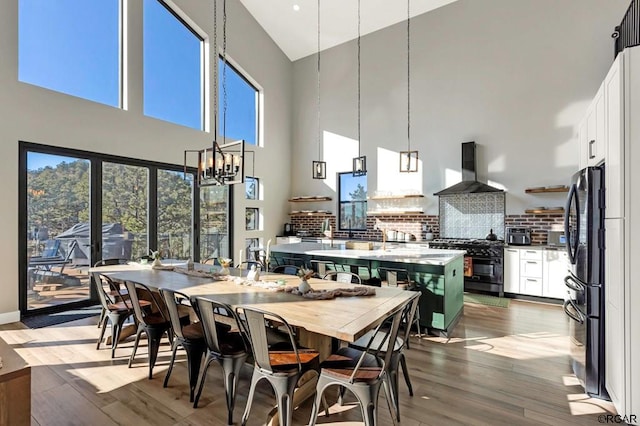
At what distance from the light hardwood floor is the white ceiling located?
6169mm

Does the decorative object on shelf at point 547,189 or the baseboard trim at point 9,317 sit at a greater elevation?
the decorative object on shelf at point 547,189

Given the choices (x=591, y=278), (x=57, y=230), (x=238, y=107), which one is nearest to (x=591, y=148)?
(x=591, y=278)

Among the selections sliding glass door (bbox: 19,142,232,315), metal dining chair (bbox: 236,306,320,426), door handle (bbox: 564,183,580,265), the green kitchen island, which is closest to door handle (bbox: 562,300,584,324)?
door handle (bbox: 564,183,580,265)

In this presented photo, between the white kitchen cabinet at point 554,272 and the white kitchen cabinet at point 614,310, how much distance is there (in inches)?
118

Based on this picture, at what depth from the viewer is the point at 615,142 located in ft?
7.04

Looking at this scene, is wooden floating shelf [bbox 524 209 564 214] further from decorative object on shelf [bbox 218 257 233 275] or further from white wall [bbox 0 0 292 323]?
white wall [bbox 0 0 292 323]

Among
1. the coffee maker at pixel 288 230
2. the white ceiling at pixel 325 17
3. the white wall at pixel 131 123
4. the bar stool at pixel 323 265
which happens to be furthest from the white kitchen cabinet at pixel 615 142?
the coffee maker at pixel 288 230

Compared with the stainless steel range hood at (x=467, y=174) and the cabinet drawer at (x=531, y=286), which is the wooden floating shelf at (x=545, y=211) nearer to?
the stainless steel range hood at (x=467, y=174)

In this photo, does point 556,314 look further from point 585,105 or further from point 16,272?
point 16,272

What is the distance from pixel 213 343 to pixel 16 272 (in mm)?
3637

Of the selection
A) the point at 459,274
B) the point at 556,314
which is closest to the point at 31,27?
the point at 459,274

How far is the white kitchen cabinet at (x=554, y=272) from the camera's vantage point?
489 centimetres

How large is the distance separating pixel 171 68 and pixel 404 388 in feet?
20.3

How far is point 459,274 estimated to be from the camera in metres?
4.13
